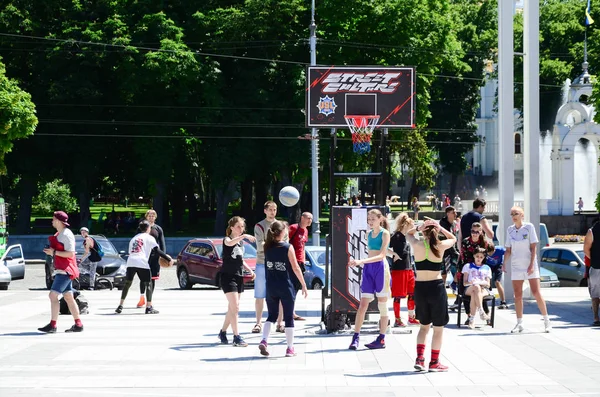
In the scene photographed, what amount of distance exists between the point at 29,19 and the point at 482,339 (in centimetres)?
3876

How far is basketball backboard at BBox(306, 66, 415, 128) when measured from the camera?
Answer: 610 inches

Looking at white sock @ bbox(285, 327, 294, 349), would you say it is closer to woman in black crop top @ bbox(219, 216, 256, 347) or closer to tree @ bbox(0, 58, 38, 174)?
woman in black crop top @ bbox(219, 216, 256, 347)

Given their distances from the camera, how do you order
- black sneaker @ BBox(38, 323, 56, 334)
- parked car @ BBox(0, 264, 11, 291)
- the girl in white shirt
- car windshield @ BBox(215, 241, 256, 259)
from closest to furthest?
the girl in white shirt → black sneaker @ BBox(38, 323, 56, 334) → car windshield @ BBox(215, 241, 256, 259) → parked car @ BBox(0, 264, 11, 291)

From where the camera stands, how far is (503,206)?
1914 centimetres

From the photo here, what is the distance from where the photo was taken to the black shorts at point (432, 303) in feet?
35.8

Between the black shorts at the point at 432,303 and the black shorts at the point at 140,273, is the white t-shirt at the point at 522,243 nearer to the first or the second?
the black shorts at the point at 432,303

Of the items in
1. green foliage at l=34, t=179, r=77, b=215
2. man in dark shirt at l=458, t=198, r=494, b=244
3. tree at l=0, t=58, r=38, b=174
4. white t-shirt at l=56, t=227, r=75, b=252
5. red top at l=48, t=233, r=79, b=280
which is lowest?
red top at l=48, t=233, r=79, b=280

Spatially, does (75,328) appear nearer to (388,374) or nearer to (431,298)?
(388,374)

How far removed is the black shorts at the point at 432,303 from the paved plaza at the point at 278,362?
617 millimetres

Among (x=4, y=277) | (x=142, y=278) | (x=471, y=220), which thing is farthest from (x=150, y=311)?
(x=4, y=277)

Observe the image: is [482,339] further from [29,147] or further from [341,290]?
[29,147]

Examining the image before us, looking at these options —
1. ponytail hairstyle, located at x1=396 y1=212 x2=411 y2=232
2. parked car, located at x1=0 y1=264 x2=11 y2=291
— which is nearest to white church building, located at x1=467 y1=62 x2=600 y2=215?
parked car, located at x1=0 y1=264 x2=11 y2=291

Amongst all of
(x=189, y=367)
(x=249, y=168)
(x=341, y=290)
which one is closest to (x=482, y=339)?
(x=341, y=290)

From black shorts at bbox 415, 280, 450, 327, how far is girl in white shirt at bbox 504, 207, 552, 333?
152 inches
